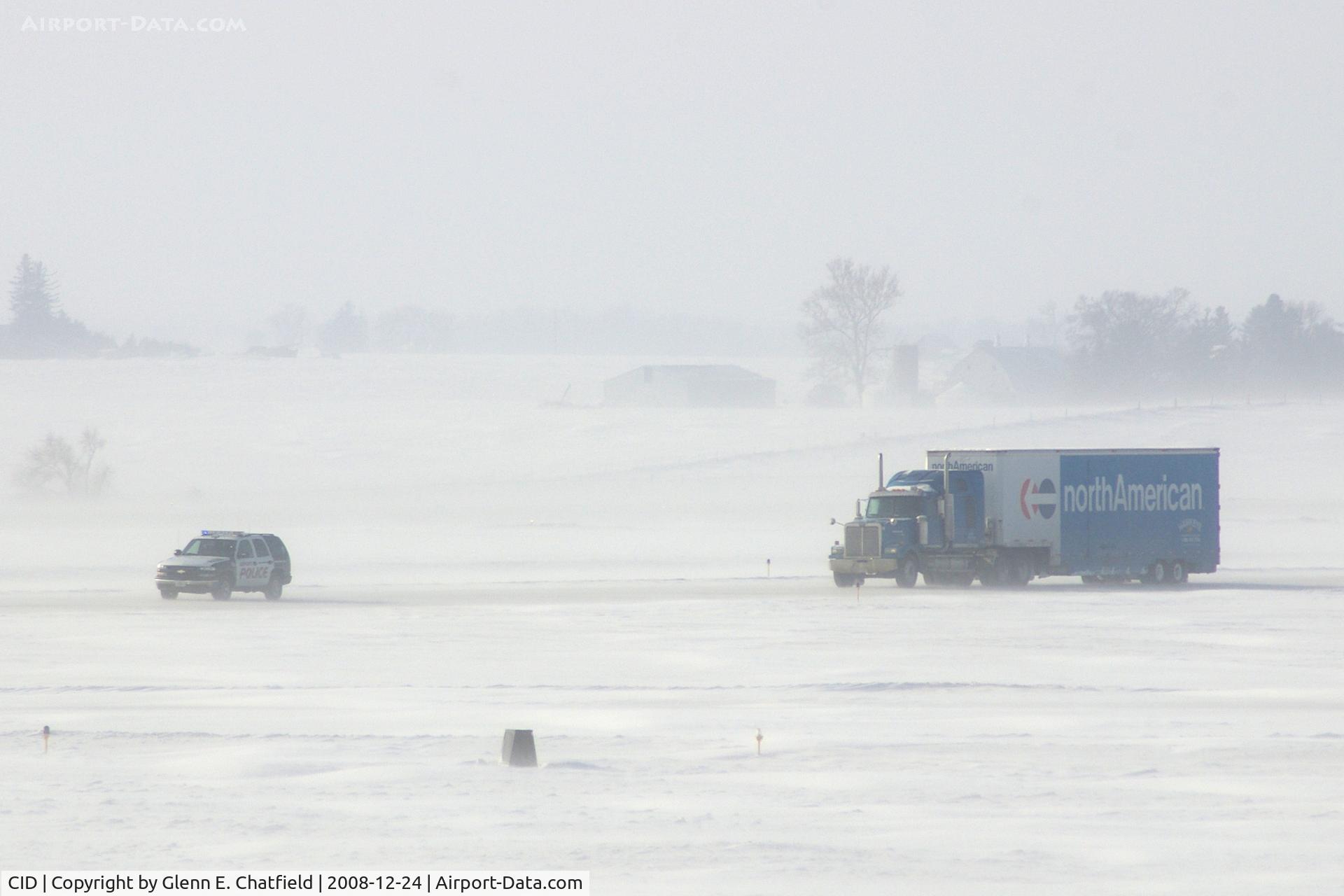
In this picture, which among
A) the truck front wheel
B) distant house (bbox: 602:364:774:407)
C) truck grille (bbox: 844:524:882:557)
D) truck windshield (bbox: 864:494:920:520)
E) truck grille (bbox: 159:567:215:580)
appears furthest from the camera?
distant house (bbox: 602:364:774:407)

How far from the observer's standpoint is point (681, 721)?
19.8 metres

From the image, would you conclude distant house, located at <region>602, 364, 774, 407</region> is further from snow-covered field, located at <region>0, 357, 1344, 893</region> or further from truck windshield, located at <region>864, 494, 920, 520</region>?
truck windshield, located at <region>864, 494, 920, 520</region>

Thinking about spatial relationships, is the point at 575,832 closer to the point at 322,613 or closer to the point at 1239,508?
the point at 322,613

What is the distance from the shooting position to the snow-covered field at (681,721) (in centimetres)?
1318

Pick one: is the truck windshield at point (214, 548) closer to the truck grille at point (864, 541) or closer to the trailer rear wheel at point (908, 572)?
the truck grille at point (864, 541)

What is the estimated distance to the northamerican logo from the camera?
1690 inches

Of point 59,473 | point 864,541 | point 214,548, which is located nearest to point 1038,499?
point 864,541

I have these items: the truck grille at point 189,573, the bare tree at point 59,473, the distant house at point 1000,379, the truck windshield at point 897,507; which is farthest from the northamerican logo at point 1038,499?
the distant house at point 1000,379

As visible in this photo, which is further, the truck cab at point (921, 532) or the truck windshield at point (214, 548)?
the truck cab at point (921, 532)

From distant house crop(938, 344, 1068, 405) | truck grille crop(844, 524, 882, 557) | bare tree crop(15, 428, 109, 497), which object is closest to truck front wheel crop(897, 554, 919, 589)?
truck grille crop(844, 524, 882, 557)

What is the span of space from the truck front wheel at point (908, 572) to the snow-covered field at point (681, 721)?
614mm

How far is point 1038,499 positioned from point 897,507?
3.55 meters

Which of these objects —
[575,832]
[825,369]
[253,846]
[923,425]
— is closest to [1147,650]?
[575,832]

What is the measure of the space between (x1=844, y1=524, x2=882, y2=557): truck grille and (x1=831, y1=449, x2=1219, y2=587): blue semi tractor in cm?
2
